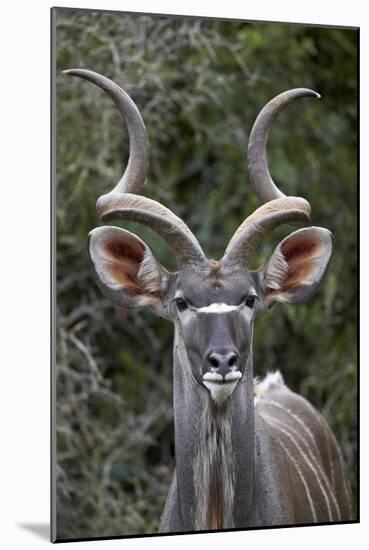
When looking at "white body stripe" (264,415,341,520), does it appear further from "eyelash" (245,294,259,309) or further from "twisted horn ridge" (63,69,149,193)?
"twisted horn ridge" (63,69,149,193)

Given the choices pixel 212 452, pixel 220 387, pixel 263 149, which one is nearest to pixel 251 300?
pixel 220 387

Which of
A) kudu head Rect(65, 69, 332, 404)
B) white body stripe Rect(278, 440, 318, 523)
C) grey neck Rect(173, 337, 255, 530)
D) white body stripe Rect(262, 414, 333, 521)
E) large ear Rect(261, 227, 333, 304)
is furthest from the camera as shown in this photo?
white body stripe Rect(262, 414, 333, 521)

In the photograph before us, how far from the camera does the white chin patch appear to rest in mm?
4848

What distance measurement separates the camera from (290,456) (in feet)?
19.0

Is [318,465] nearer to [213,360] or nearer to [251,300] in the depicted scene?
[251,300]

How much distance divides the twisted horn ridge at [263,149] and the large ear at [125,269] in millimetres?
530

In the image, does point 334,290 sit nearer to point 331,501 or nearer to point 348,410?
point 348,410

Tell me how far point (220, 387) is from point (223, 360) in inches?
4.4

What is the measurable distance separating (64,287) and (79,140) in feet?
3.16

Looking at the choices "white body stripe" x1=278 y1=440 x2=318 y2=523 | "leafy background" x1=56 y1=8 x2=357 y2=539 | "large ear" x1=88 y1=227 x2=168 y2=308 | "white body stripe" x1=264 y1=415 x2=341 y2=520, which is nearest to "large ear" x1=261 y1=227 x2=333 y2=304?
"large ear" x1=88 y1=227 x2=168 y2=308

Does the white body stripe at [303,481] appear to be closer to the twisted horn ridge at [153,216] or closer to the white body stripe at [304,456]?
the white body stripe at [304,456]

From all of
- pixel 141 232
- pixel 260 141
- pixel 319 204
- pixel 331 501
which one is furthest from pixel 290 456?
pixel 319 204

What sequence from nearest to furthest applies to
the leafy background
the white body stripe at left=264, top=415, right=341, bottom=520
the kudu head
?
the kudu head
the white body stripe at left=264, top=415, right=341, bottom=520
the leafy background

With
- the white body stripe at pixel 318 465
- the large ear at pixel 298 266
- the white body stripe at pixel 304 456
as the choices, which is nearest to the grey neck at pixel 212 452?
the large ear at pixel 298 266
